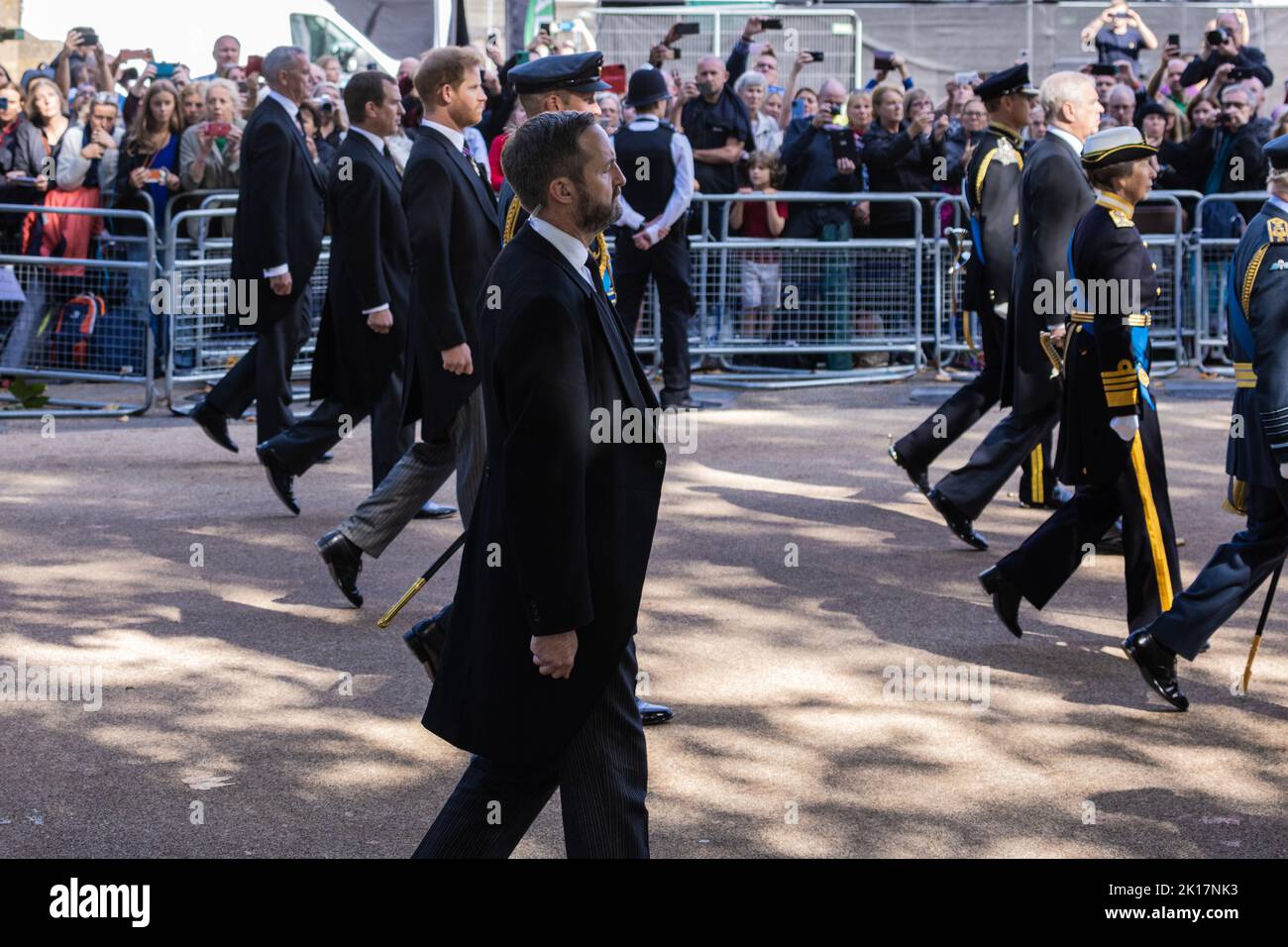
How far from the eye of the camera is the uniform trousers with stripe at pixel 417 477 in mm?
7262

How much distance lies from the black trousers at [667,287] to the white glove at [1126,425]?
6260mm

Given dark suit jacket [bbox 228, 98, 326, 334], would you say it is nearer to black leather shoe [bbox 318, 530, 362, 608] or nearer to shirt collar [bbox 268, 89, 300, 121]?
shirt collar [bbox 268, 89, 300, 121]

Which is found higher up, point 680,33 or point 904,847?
point 680,33

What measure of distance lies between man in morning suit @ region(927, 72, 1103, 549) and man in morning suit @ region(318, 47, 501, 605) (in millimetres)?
2348

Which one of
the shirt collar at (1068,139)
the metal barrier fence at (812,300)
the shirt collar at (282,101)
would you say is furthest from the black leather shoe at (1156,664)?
the metal barrier fence at (812,300)

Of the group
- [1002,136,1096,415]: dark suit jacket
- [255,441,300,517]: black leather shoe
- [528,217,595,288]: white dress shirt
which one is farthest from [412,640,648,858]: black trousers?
[255,441,300,517]: black leather shoe

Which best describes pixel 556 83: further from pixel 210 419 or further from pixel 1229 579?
pixel 210 419

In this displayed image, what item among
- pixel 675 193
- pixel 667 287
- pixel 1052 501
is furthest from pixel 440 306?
pixel 667 287

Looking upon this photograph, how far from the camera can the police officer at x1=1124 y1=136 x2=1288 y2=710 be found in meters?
5.84

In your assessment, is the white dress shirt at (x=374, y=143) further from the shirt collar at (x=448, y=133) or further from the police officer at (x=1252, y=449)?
the police officer at (x=1252, y=449)
